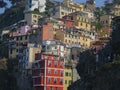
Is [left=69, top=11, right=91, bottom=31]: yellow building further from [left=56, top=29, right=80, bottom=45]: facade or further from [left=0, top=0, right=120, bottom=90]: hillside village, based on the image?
[left=56, top=29, right=80, bottom=45]: facade

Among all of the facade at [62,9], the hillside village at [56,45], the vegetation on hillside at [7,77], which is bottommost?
the vegetation on hillside at [7,77]

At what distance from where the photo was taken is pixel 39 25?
4040 inches

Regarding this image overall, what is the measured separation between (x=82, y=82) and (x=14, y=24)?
48088 millimetres

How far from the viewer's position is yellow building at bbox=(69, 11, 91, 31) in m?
109

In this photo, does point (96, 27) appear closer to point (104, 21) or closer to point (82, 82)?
point (104, 21)

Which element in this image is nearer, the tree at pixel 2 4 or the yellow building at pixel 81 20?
the tree at pixel 2 4

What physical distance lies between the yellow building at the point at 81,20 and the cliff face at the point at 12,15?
12.1m

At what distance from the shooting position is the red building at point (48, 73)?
3366 inches

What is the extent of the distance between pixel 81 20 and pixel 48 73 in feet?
87.7

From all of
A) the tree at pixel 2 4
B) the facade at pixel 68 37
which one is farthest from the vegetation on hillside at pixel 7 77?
the tree at pixel 2 4

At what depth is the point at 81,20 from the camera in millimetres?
110562

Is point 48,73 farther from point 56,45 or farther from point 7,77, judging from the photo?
point 56,45

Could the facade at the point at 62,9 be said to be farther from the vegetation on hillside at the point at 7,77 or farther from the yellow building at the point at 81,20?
the vegetation on hillside at the point at 7,77

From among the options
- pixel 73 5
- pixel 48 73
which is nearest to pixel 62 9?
pixel 73 5
